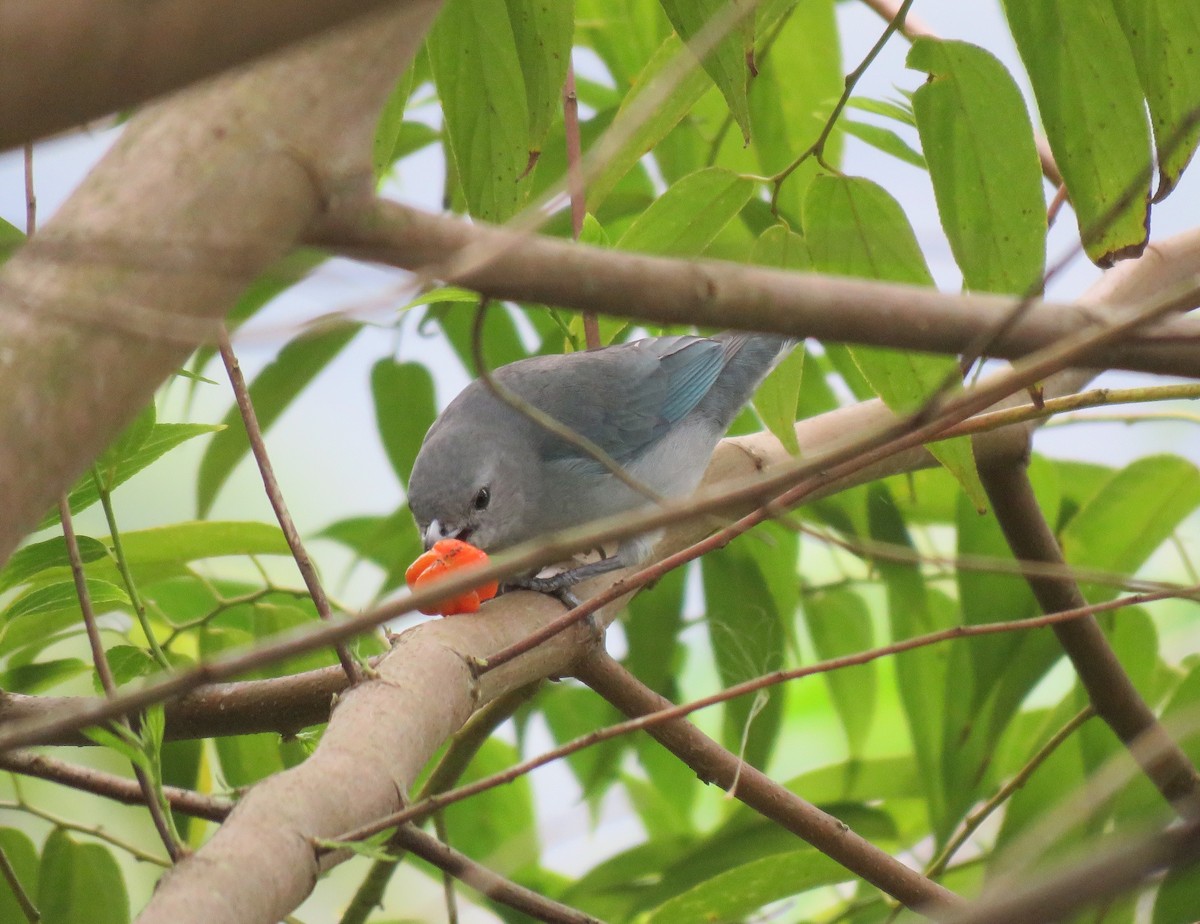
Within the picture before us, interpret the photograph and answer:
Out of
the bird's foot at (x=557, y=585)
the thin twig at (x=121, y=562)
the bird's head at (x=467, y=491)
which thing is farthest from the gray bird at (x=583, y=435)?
the thin twig at (x=121, y=562)

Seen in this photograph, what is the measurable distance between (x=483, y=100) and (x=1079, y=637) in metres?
1.52

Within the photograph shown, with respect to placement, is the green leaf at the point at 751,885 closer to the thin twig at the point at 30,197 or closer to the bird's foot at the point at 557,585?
the bird's foot at the point at 557,585

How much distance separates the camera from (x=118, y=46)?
52cm

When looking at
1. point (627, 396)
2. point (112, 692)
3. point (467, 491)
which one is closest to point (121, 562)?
point (112, 692)

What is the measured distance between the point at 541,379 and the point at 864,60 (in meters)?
1.68

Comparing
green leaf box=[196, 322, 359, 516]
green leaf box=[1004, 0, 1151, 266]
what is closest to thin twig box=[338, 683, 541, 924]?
green leaf box=[196, 322, 359, 516]

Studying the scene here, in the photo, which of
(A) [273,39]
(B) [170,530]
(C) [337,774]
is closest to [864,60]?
(C) [337,774]

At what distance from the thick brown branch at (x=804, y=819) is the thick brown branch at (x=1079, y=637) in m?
0.52

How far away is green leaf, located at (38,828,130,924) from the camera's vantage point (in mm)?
2051

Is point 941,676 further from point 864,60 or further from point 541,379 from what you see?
point 864,60

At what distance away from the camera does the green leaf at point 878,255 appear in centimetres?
181

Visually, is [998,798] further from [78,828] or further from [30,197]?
[30,197]

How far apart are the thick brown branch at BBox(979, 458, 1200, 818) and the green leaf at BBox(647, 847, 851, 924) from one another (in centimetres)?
59

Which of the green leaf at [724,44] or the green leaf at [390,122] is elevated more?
the green leaf at [390,122]
